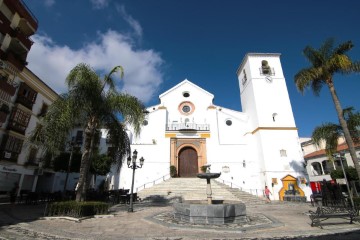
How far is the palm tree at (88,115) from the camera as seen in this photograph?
892 cm

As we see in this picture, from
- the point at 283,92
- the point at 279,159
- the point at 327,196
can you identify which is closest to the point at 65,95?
the point at 327,196

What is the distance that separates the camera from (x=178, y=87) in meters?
27.3

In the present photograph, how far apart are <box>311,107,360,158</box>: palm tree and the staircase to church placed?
745cm

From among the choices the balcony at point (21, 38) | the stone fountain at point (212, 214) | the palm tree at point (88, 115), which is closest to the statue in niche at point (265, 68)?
the palm tree at point (88, 115)

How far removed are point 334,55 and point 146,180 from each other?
18.7 meters

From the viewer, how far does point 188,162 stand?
78.3 feet

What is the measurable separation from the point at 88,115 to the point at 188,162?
608 inches

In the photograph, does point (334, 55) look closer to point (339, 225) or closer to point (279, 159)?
point (339, 225)

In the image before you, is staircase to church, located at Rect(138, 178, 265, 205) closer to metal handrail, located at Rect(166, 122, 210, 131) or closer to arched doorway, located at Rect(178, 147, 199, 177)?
arched doorway, located at Rect(178, 147, 199, 177)

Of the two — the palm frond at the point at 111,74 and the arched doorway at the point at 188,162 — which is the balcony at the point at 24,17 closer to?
the palm frond at the point at 111,74

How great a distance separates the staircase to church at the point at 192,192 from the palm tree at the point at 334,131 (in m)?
7.45

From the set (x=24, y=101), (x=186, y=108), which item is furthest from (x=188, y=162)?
(x=24, y=101)

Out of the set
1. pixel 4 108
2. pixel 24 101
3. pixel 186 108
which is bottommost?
pixel 4 108

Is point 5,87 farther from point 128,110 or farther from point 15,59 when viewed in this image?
point 128,110
